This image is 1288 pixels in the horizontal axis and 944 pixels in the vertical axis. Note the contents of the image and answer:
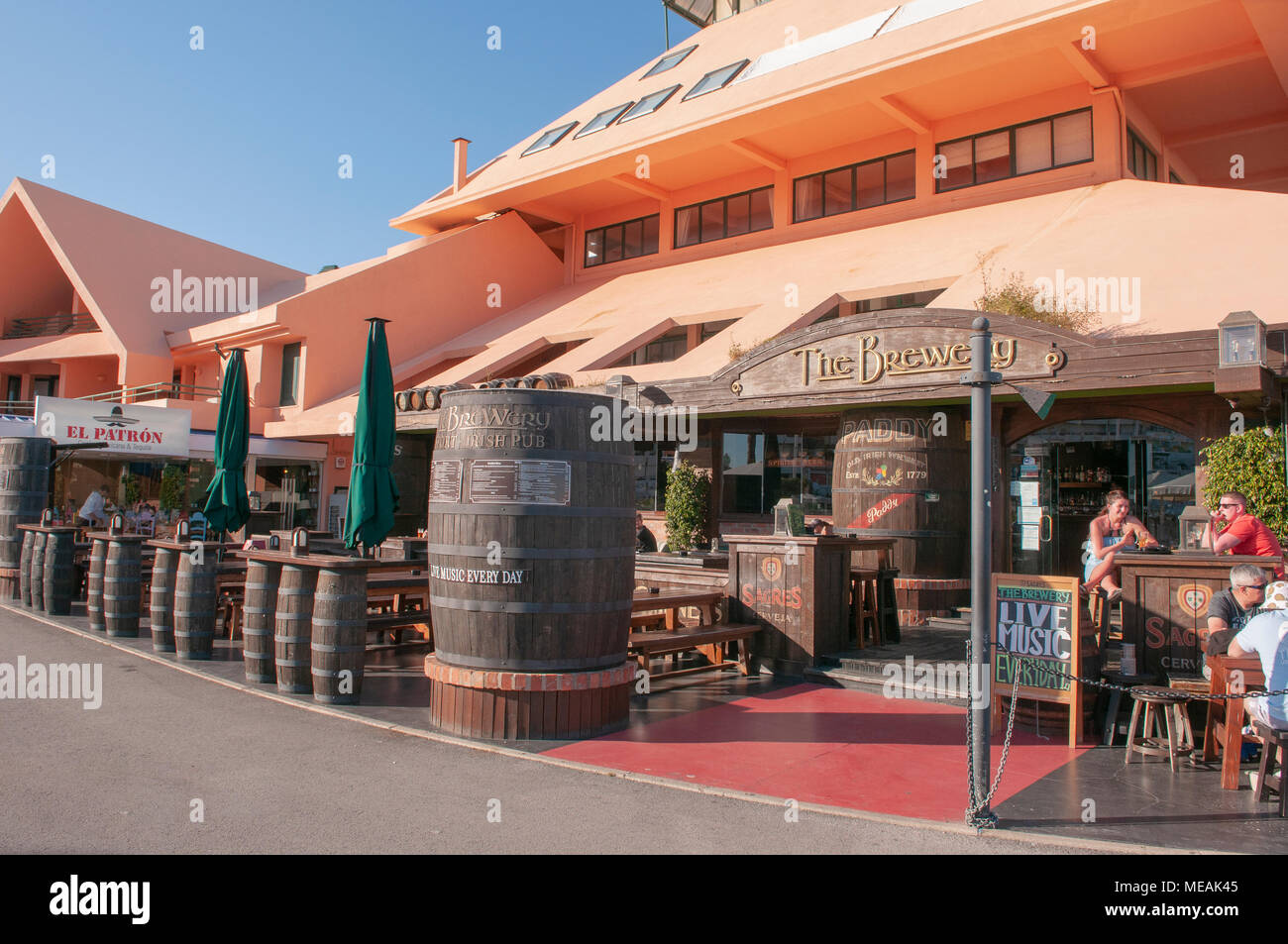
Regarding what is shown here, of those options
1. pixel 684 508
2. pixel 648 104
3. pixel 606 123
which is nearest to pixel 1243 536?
pixel 684 508

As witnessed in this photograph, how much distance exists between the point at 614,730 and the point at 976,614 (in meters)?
2.86

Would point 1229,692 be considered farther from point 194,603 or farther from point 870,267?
point 870,267

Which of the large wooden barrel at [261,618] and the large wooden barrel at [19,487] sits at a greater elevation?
the large wooden barrel at [19,487]

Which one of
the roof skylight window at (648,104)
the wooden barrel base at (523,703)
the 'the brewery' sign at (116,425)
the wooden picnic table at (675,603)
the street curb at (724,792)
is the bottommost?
the street curb at (724,792)

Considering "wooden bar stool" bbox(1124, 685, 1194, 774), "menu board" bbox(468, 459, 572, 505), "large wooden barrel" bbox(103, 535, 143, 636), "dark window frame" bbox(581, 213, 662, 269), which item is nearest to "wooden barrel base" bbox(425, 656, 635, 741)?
"menu board" bbox(468, 459, 572, 505)

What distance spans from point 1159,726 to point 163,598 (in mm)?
8927

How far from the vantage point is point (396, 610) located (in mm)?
10117

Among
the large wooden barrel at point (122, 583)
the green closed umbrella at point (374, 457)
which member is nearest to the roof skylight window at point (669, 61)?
the green closed umbrella at point (374, 457)

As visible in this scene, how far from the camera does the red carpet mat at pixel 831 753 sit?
508cm

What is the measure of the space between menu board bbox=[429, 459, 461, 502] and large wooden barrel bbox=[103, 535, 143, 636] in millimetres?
5332

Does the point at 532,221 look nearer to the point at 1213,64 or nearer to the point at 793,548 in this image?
the point at 1213,64

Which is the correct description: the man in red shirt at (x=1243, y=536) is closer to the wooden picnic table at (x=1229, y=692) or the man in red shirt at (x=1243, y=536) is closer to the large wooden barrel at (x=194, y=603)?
the wooden picnic table at (x=1229, y=692)

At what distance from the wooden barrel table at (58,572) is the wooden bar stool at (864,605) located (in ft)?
32.1

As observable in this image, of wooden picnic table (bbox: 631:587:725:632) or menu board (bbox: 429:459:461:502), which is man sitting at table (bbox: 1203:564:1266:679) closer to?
wooden picnic table (bbox: 631:587:725:632)
